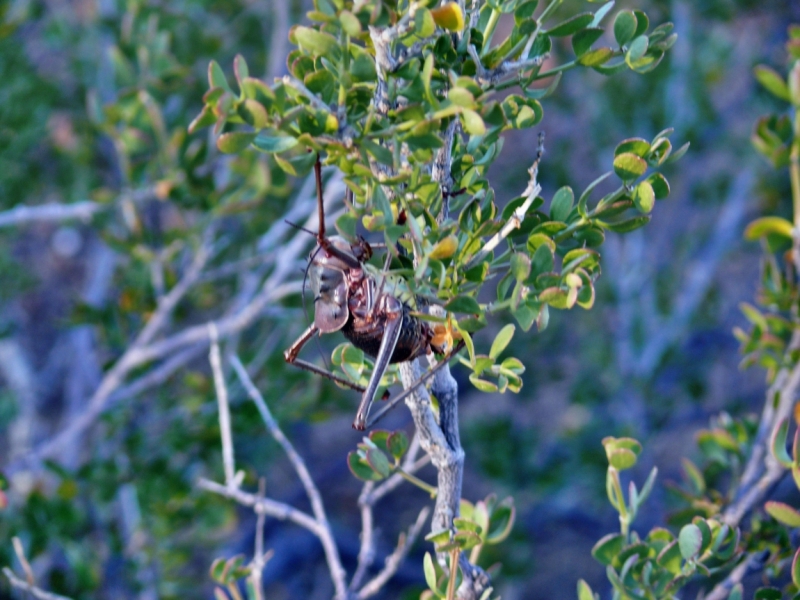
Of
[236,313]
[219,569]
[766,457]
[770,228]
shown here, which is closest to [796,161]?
[770,228]

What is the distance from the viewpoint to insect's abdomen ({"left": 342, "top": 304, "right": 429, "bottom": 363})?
0.62m

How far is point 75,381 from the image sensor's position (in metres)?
2.28

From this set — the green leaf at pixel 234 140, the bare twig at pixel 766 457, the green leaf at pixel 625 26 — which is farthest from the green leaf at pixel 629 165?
the bare twig at pixel 766 457

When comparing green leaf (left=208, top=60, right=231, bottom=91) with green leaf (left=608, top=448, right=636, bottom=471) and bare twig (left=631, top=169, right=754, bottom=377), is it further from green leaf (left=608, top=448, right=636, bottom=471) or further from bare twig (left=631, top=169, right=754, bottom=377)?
bare twig (left=631, top=169, right=754, bottom=377)

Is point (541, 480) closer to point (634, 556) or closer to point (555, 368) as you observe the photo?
point (555, 368)

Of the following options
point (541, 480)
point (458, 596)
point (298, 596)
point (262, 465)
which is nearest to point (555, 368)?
point (541, 480)

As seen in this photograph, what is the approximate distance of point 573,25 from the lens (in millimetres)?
614

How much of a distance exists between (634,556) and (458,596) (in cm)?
21

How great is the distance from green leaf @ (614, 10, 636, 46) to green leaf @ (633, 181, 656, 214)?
14 centimetres

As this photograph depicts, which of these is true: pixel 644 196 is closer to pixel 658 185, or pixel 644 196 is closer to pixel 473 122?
pixel 658 185

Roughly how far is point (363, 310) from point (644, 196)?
270 mm

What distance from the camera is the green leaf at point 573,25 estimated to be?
1.99 ft

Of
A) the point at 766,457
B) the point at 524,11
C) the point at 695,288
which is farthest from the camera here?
the point at 695,288

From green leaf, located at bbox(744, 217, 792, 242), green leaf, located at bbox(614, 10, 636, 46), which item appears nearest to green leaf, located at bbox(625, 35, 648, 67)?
green leaf, located at bbox(614, 10, 636, 46)
